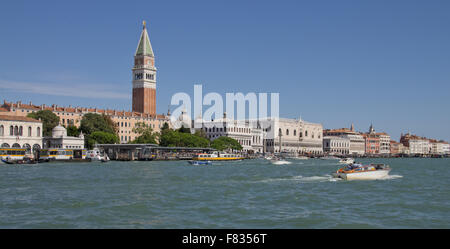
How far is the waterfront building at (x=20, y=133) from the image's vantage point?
2158 inches

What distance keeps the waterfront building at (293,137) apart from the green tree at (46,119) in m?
58.3

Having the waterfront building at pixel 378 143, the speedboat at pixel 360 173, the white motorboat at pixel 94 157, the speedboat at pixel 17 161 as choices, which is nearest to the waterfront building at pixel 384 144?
the waterfront building at pixel 378 143

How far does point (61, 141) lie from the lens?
57.6 m

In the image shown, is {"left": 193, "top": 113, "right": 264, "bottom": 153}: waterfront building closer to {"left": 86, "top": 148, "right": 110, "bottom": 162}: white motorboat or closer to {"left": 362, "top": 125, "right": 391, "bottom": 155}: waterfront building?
{"left": 362, "top": 125, "right": 391, "bottom": 155}: waterfront building

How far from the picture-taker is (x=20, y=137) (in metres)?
56.1

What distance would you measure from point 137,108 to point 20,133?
37.0 m

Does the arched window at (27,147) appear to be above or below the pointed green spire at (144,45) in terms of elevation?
below

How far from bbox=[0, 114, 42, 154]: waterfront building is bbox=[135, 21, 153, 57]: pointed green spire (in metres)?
38.7

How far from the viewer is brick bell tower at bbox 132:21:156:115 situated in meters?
92.4

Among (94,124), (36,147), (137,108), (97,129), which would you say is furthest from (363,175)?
(137,108)

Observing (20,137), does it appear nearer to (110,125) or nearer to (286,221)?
(110,125)

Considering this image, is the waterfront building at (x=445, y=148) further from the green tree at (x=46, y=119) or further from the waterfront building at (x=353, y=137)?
the green tree at (x=46, y=119)

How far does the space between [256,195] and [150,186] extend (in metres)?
5.87
